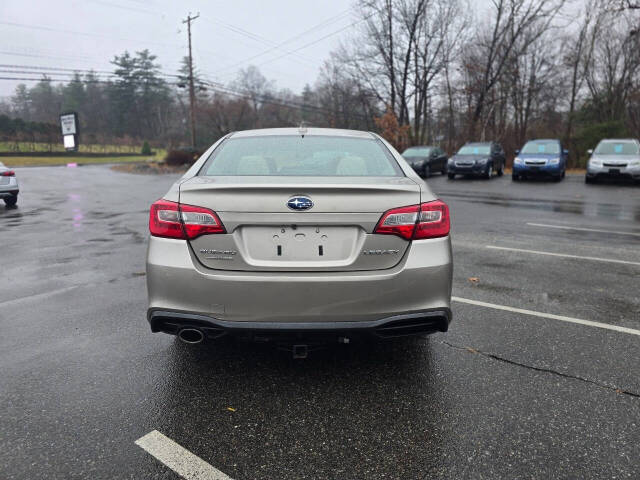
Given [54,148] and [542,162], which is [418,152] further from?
[54,148]

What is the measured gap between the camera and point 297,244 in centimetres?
254

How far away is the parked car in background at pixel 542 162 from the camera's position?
18.6 metres

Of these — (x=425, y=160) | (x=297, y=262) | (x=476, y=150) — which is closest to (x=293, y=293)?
(x=297, y=262)

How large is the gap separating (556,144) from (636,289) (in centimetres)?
1695

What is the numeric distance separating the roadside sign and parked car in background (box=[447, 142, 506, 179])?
168 feet

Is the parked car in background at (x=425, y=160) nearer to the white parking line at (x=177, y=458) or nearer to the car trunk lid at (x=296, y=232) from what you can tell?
the car trunk lid at (x=296, y=232)

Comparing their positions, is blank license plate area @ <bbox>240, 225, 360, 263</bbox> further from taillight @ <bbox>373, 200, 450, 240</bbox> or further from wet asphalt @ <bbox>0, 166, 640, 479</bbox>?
wet asphalt @ <bbox>0, 166, 640, 479</bbox>

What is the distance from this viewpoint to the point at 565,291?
478 centimetres

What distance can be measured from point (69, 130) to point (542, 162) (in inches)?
2241

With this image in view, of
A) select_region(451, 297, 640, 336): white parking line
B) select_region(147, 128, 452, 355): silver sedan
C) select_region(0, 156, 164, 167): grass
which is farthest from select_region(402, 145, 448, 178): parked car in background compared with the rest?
select_region(0, 156, 164, 167): grass

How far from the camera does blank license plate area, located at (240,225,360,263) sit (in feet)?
8.34

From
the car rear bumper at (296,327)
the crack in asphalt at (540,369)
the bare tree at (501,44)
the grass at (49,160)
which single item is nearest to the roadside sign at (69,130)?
the grass at (49,160)

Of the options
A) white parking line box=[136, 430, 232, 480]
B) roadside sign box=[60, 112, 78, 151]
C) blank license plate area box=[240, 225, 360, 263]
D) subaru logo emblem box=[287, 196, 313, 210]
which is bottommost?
white parking line box=[136, 430, 232, 480]

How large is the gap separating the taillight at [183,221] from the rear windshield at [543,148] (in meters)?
19.7
